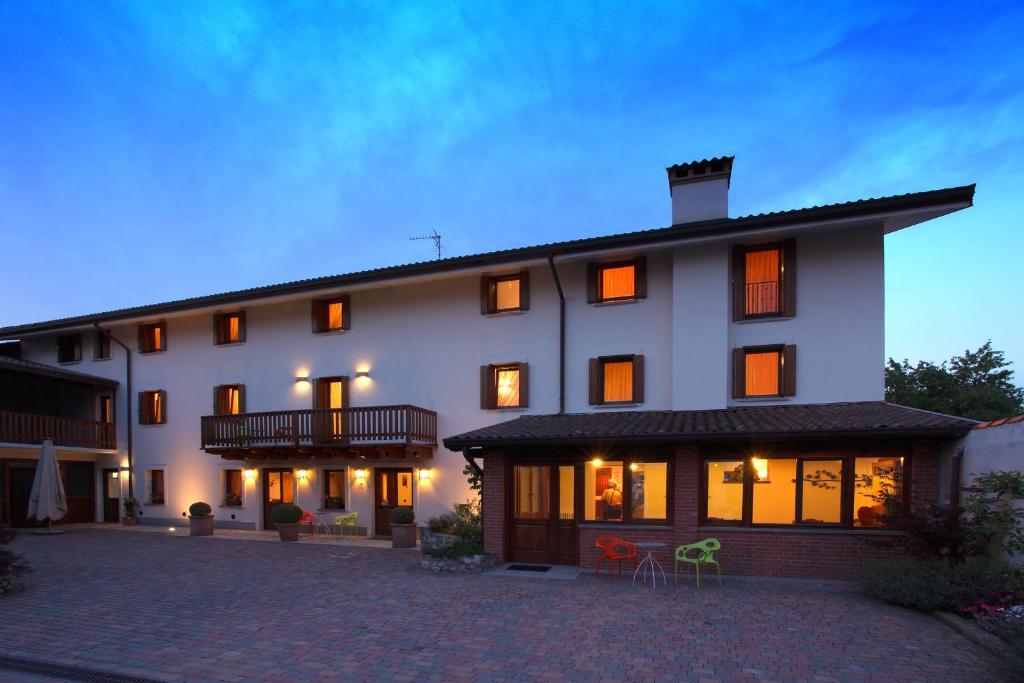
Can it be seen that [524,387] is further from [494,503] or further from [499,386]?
[494,503]

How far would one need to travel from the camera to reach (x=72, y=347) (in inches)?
833

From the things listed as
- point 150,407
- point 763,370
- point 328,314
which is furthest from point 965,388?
point 150,407

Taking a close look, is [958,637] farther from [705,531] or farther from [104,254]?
[104,254]

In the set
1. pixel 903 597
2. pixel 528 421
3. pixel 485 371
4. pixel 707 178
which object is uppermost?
pixel 707 178

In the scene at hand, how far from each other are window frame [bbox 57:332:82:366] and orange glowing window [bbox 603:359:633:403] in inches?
805

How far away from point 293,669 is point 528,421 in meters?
8.04

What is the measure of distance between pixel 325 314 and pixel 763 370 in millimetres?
12675

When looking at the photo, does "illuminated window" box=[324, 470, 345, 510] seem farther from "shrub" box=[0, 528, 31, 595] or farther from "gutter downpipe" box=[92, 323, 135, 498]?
"gutter downpipe" box=[92, 323, 135, 498]

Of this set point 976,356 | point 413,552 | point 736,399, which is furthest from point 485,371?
point 976,356

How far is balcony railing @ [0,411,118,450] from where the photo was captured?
16906 millimetres

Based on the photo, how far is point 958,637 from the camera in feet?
21.9

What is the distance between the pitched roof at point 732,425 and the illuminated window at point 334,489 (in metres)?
6.74

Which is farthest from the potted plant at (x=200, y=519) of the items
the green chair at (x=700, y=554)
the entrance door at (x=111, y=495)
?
the green chair at (x=700, y=554)

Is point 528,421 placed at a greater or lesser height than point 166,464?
greater
